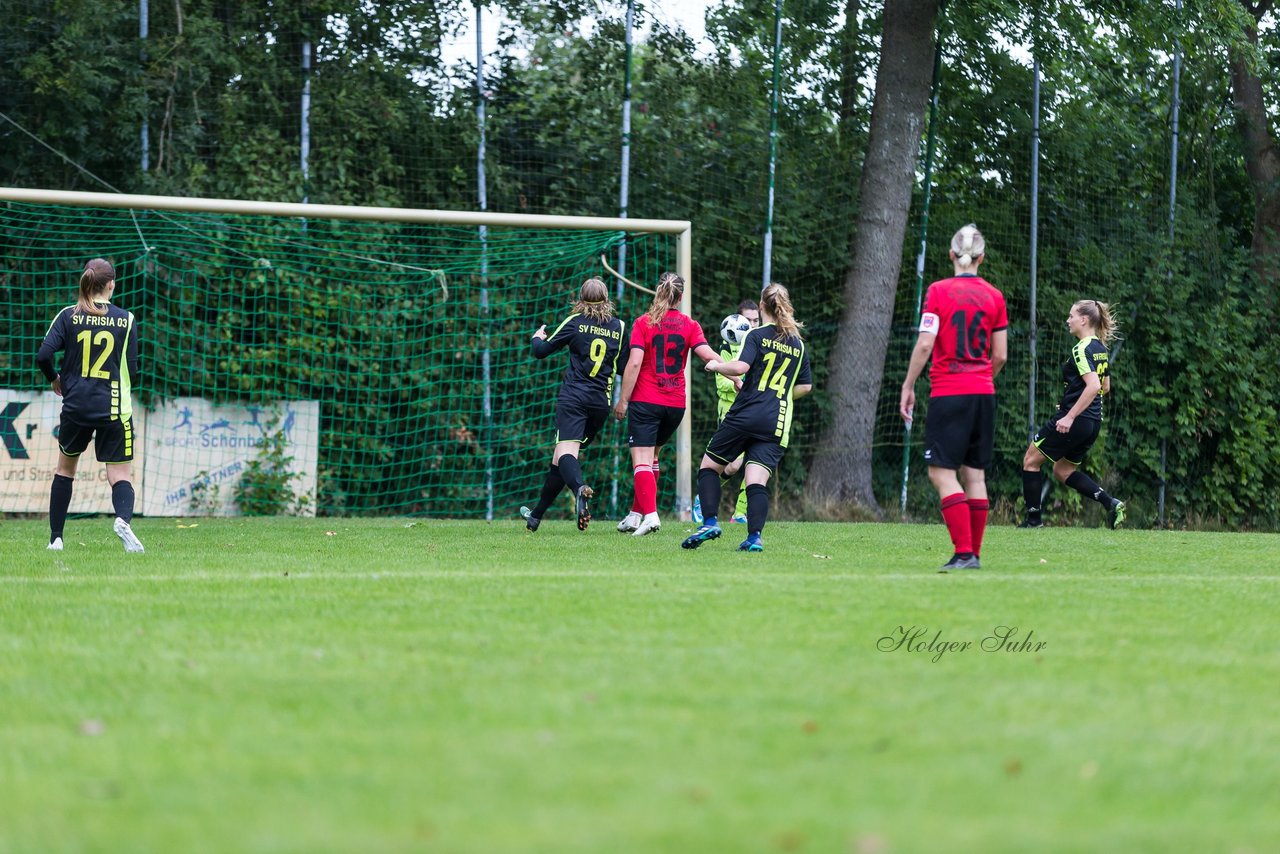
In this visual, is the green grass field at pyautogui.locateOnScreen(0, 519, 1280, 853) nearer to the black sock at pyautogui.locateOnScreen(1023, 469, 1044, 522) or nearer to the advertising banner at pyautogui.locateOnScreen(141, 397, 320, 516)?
the black sock at pyautogui.locateOnScreen(1023, 469, 1044, 522)

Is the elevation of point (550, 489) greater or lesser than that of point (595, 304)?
lesser

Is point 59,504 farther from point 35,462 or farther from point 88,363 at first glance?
point 35,462

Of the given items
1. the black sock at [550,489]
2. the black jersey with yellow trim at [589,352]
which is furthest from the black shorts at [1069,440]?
the black sock at [550,489]

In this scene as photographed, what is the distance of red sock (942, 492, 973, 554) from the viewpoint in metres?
7.82

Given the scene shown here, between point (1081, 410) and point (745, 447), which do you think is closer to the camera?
point (745, 447)

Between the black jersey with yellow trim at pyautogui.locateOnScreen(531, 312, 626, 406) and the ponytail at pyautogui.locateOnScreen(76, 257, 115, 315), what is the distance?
10.0 ft

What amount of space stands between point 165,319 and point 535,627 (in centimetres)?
977

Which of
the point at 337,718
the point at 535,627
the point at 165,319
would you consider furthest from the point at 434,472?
the point at 337,718

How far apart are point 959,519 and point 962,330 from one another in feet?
3.35

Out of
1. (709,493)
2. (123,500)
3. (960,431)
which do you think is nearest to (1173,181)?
(709,493)

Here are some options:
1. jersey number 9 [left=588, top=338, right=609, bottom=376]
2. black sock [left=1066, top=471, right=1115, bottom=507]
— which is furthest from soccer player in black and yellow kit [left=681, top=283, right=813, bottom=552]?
black sock [left=1066, top=471, right=1115, bottom=507]

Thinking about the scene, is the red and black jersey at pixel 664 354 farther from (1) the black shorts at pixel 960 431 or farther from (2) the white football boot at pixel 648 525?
(1) the black shorts at pixel 960 431

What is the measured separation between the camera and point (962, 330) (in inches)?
306

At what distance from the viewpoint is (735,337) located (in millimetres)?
12781
